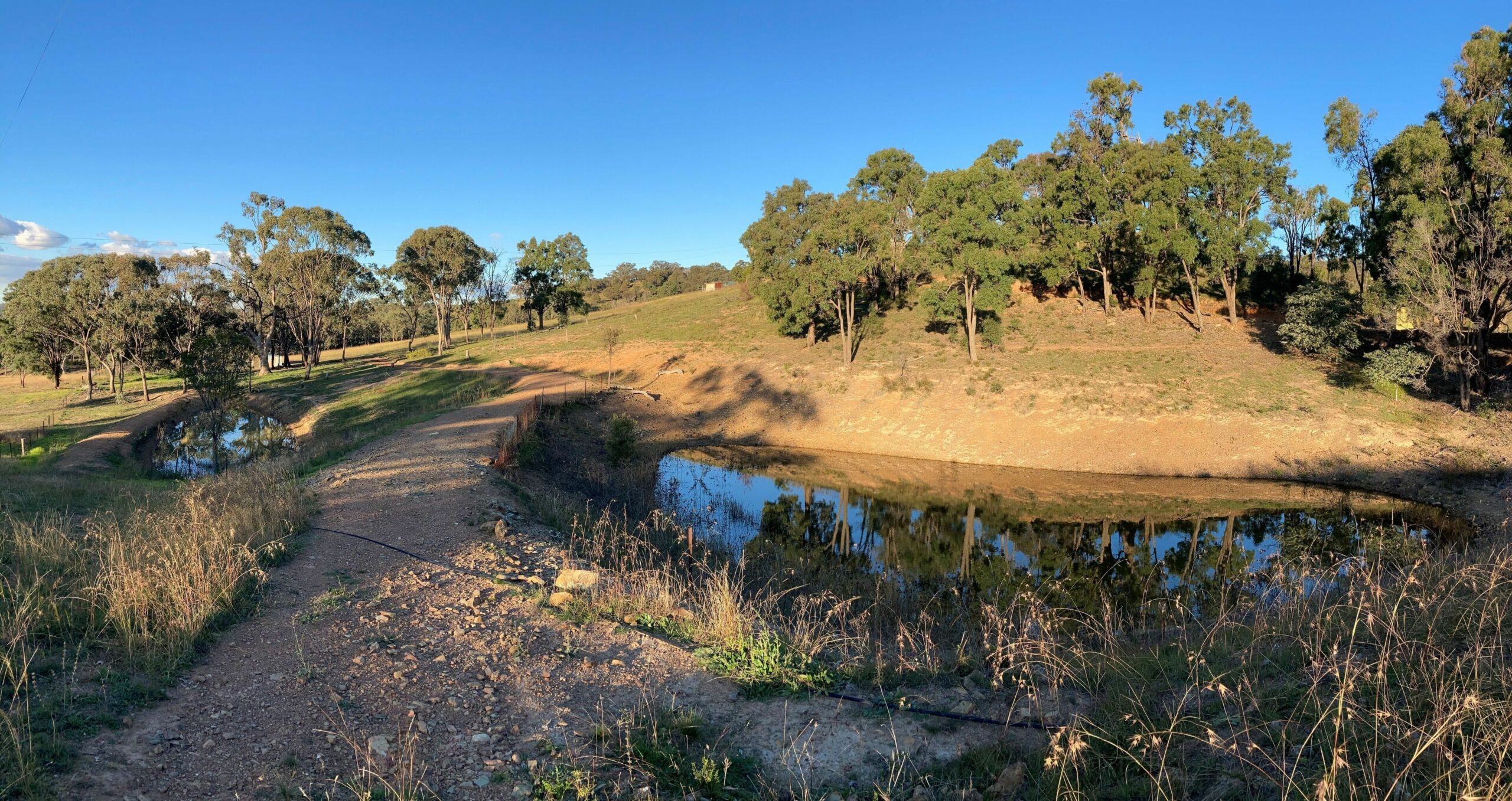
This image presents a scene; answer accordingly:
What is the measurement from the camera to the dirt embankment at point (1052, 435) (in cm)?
1988

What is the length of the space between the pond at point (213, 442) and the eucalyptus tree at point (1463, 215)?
39.8 meters

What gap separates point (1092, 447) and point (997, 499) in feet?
23.5

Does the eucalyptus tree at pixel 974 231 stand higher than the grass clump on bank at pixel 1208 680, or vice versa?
the eucalyptus tree at pixel 974 231

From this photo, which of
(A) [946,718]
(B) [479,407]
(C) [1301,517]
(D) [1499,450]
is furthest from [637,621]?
(D) [1499,450]

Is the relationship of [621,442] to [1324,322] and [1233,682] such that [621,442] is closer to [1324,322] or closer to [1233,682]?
[1233,682]

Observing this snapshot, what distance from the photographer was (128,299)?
40250mm

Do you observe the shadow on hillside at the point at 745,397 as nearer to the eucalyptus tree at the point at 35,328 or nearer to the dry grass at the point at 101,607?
the dry grass at the point at 101,607

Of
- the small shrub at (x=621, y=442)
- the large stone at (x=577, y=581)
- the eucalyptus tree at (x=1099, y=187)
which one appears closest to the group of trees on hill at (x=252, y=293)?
the small shrub at (x=621, y=442)

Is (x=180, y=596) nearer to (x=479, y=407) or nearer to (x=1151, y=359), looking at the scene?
(x=479, y=407)

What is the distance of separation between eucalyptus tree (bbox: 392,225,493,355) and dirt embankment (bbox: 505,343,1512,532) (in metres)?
25.1

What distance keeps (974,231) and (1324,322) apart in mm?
14512

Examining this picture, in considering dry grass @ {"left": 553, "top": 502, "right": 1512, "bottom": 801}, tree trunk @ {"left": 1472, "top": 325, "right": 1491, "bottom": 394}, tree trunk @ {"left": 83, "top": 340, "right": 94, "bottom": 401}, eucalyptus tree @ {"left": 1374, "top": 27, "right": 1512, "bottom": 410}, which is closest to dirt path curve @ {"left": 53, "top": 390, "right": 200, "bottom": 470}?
tree trunk @ {"left": 83, "top": 340, "right": 94, "bottom": 401}

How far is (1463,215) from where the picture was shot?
22000mm

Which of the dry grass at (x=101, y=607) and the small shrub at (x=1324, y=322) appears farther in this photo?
the small shrub at (x=1324, y=322)
